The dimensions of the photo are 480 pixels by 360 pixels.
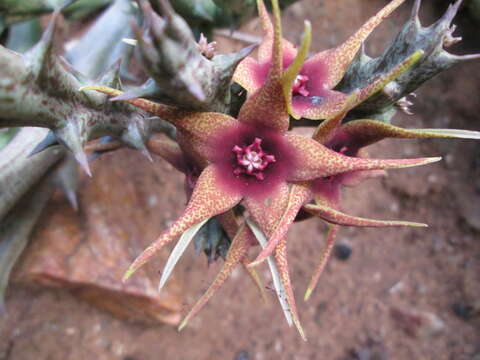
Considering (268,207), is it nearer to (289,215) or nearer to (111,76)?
(289,215)

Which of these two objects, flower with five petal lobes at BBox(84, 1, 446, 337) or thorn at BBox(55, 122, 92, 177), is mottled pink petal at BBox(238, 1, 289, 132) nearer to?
flower with five petal lobes at BBox(84, 1, 446, 337)

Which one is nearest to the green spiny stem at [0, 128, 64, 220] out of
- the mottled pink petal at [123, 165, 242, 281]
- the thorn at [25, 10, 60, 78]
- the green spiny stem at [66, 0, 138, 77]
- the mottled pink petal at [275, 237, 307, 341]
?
the green spiny stem at [66, 0, 138, 77]

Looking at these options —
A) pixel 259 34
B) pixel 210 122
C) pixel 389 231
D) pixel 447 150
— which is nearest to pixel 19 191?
pixel 210 122

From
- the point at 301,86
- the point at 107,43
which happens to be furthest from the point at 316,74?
the point at 107,43

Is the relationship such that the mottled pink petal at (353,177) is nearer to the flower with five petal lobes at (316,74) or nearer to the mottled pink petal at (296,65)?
the flower with five petal lobes at (316,74)

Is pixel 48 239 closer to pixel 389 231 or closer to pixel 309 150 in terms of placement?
pixel 309 150
